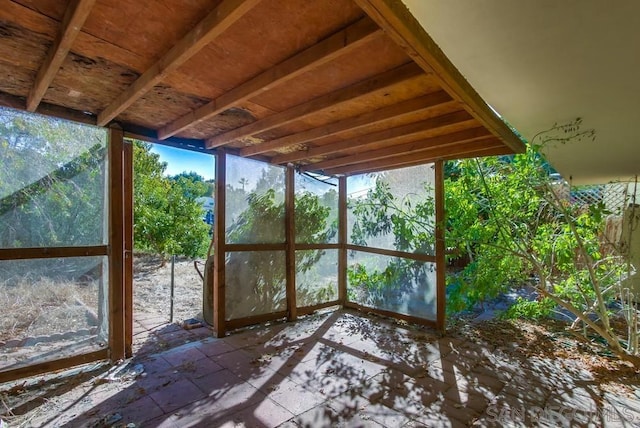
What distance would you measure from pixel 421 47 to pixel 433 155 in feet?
7.73

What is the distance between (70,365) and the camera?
2533 millimetres

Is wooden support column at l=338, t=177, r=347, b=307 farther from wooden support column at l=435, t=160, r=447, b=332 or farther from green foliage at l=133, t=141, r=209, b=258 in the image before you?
green foliage at l=133, t=141, r=209, b=258

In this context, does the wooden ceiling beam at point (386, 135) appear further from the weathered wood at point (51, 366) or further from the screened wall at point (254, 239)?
the weathered wood at point (51, 366)

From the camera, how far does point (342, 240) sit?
4.90 meters

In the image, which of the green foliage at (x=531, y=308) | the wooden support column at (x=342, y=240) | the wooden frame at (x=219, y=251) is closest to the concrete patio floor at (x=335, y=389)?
the wooden frame at (x=219, y=251)

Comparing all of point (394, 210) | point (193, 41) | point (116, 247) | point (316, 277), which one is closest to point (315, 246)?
point (316, 277)

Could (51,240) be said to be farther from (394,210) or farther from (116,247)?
(394,210)

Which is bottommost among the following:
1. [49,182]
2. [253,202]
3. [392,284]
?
[392,284]

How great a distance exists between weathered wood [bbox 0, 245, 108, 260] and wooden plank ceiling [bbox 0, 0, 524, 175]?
1.08m

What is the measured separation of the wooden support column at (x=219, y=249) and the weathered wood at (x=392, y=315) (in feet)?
6.88

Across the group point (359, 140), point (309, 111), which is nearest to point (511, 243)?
point (359, 140)

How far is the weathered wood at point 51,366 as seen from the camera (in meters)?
2.28

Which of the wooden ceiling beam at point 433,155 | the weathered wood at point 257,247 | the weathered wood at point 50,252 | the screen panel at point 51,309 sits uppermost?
the wooden ceiling beam at point 433,155

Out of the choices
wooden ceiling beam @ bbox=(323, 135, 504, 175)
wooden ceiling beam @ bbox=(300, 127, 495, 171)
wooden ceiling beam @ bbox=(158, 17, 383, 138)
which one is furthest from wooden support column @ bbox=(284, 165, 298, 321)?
wooden ceiling beam @ bbox=(158, 17, 383, 138)
